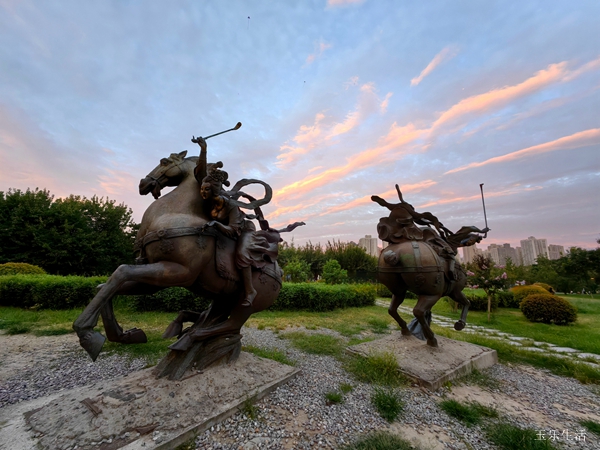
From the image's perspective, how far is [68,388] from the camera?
11.0 feet

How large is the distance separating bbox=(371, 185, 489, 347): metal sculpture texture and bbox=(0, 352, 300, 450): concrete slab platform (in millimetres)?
2594

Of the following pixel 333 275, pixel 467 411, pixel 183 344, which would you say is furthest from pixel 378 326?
pixel 333 275

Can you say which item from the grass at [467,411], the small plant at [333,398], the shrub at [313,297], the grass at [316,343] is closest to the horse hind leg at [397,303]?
the grass at [316,343]

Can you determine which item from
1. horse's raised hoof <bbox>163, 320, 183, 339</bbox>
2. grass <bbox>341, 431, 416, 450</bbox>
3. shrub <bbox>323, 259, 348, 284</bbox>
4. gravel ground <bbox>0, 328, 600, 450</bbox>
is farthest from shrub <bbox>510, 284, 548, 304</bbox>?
horse's raised hoof <bbox>163, 320, 183, 339</bbox>

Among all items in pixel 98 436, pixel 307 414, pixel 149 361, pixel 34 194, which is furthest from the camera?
pixel 34 194

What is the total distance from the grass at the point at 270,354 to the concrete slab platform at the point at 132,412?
1097mm

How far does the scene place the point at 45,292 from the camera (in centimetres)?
848

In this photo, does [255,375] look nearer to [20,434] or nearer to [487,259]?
[20,434]

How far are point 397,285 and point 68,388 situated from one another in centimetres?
484

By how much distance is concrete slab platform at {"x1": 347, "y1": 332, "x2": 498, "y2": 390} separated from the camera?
3.63 meters

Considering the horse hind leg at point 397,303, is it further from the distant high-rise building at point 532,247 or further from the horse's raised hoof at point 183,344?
the distant high-rise building at point 532,247

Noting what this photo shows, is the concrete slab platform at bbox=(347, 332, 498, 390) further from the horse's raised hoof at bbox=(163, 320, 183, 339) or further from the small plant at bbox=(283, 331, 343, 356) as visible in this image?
the horse's raised hoof at bbox=(163, 320, 183, 339)

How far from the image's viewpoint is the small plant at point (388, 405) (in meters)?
2.73

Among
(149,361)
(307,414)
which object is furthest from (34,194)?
(307,414)
